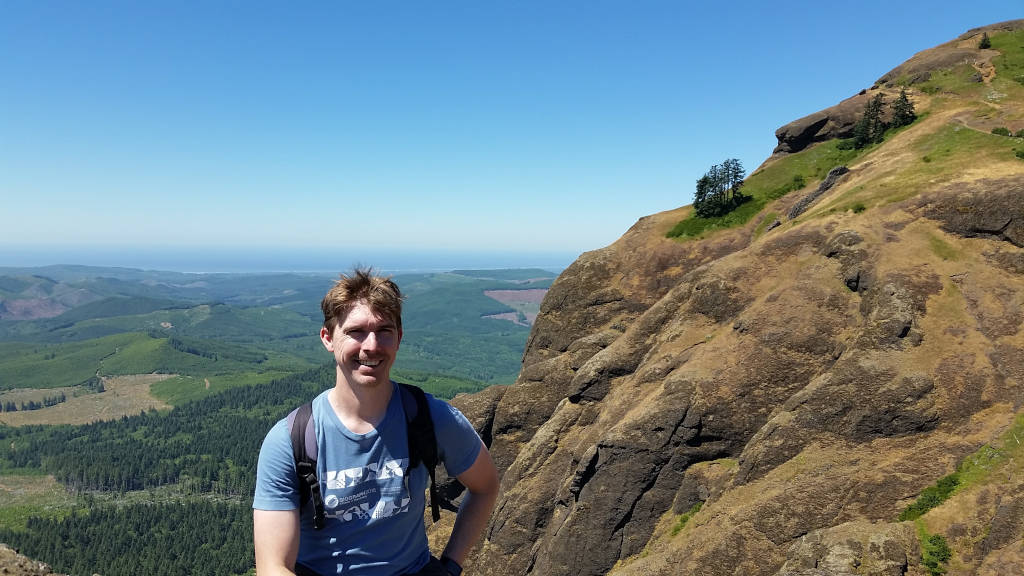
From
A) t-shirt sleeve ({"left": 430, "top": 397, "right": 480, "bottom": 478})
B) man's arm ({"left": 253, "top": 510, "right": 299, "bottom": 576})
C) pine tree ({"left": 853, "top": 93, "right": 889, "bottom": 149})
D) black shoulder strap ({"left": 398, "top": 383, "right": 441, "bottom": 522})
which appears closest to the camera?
man's arm ({"left": 253, "top": 510, "right": 299, "bottom": 576})

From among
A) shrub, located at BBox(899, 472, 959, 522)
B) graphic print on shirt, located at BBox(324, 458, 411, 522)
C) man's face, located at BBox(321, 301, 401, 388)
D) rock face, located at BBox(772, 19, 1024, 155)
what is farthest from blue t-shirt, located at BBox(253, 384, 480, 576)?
rock face, located at BBox(772, 19, 1024, 155)

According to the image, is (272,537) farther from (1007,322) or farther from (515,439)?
(515,439)

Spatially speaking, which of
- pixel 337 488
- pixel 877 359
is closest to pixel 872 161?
pixel 877 359

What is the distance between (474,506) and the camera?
24.9 ft

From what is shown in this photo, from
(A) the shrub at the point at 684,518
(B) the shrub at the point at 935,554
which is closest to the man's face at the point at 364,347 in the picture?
(B) the shrub at the point at 935,554

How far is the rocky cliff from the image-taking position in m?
27.9

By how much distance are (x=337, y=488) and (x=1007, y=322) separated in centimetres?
4431

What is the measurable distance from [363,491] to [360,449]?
530 millimetres

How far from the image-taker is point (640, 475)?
38.9 metres

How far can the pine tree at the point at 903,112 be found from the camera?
244ft

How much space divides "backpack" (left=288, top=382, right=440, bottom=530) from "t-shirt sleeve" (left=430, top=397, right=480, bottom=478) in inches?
4.0

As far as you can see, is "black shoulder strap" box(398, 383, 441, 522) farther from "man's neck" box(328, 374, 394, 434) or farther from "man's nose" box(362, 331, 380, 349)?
"man's nose" box(362, 331, 380, 349)

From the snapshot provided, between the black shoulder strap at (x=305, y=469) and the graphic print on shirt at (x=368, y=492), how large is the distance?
17cm

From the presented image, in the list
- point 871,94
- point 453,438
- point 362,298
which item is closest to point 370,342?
point 362,298
